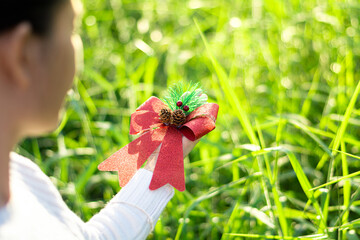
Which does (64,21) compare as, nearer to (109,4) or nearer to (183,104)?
(183,104)

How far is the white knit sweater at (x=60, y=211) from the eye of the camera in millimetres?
585

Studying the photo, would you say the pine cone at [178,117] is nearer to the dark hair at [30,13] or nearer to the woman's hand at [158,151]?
the woman's hand at [158,151]

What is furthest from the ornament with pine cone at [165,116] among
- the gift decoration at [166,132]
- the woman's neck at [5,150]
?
the woman's neck at [5,150]

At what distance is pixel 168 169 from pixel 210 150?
514mm

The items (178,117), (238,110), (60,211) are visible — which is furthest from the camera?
(238,110)

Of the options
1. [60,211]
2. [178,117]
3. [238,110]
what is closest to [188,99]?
[178,117]

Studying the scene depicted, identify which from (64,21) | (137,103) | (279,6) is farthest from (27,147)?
(64,21)

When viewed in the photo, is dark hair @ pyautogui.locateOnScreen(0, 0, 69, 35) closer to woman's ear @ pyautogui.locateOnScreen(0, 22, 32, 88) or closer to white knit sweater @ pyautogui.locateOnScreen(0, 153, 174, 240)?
woman's ear @ pyautogui.locateOnScreen(0, 22, 32, 88)

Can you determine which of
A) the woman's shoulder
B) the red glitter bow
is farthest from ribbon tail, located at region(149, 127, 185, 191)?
the woman's shoulder

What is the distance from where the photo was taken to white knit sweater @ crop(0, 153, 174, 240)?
585mm

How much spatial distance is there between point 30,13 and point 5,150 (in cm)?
17

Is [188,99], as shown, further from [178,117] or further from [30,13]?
[30,13]

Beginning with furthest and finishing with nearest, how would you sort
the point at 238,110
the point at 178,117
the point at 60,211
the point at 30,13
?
the point at 238,110, the point at 178,117, the point at 60,211, the point at 30,13

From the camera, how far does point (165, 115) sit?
31.2 inches
